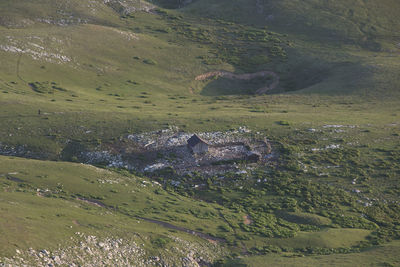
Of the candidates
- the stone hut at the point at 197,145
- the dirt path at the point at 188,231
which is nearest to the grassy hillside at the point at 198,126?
the dirt path at the point at 188,231

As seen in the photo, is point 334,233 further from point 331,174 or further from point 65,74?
point 65,74

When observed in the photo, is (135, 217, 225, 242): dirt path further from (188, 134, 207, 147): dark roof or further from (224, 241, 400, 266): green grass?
(188, 134, 207, 147): dark roof

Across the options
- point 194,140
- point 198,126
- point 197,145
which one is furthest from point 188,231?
point 198,126

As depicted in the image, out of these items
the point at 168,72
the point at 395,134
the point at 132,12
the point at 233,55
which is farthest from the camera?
the point at 132,12

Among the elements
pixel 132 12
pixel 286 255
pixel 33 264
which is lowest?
pixel 286 255

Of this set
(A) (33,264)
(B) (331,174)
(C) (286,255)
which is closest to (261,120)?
(B) (331,174)

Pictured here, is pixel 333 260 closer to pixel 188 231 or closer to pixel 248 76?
pixel 188 231

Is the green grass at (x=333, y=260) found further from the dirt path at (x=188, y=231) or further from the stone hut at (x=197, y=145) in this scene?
the stone hut at (x=197, y=145)

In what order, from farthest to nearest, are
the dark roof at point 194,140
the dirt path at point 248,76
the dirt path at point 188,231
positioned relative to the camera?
1. the dirt path at point 248,76
2. the dark roof at point 194,140
3. the dirt path at point 188,231

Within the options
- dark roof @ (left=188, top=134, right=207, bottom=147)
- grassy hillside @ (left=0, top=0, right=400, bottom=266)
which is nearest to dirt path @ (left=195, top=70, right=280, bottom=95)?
grassy hillside @ (left=0, top=0, right=400, bottom=266)
